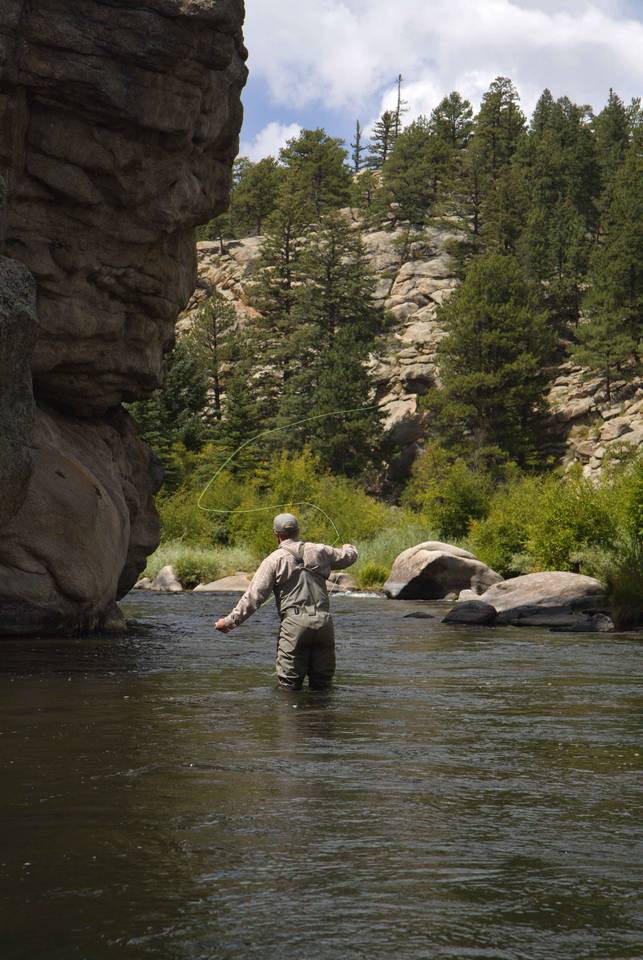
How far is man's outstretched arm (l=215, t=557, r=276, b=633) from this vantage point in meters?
9.88

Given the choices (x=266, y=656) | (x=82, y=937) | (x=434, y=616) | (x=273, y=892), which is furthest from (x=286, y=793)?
(x=434, y=616)

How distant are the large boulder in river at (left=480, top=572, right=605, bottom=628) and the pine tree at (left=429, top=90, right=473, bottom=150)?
77.9 meters

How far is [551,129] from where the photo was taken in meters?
80.7

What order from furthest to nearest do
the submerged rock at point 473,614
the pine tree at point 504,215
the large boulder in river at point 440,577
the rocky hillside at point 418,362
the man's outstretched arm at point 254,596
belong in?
1. the pine tree at point 504,215
2. the rocky hillside at point 418,362
3. the large boulder in river at point 440,577
4. the submerged rock at point 473,614
5. the man's outstretched arm at point 254,596

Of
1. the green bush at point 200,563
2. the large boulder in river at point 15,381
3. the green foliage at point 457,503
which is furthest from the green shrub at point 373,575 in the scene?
the large boulder in river at point 15,381

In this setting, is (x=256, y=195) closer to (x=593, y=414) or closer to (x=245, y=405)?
(x=245, y=405)

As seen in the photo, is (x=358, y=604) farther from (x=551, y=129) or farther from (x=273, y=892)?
(x=551, y=129)

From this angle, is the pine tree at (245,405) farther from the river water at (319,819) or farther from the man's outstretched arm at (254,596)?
the river water at (319,819)

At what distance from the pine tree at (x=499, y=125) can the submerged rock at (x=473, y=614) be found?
61503mm

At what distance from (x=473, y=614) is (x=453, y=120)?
84046mm

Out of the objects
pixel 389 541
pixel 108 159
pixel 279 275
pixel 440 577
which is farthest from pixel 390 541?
pixel 279 275

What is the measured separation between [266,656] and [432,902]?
1011 cm

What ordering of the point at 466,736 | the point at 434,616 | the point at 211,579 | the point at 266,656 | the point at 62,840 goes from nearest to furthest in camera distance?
the point at 62,840
the point at 466,736
the point at 266,656
the point at 434,616
the point at 211,579

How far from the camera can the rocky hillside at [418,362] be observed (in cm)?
5750
